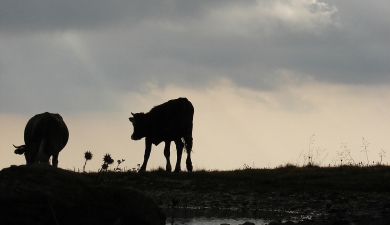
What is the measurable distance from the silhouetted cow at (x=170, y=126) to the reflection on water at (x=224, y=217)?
804 centimetres

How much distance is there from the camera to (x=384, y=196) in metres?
13.9

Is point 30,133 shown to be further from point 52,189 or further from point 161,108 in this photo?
point 52,189

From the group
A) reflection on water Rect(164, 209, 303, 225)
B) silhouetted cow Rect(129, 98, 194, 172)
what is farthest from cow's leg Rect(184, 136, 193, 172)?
reflection on water Rect(164, 209, 303, 225)

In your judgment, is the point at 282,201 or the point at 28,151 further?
the point at 28,151

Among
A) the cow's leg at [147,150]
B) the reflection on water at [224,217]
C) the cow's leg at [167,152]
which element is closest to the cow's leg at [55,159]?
the cow's leg at [147,150]

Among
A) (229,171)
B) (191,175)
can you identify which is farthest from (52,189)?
(229,171)

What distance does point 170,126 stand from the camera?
71.2 ft

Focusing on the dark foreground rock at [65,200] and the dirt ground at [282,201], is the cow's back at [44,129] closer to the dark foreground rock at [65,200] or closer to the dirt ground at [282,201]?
the dirt ground at [282,201]

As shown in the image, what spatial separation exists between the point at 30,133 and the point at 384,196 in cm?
1007

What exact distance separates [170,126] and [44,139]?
5.13 meters

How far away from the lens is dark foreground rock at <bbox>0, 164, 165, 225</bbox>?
859cm

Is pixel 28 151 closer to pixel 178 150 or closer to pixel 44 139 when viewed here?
pixel 44 139

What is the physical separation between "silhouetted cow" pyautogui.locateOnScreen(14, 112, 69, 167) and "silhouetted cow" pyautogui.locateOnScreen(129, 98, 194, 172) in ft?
12.8

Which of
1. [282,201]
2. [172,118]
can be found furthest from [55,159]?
[282,201]
